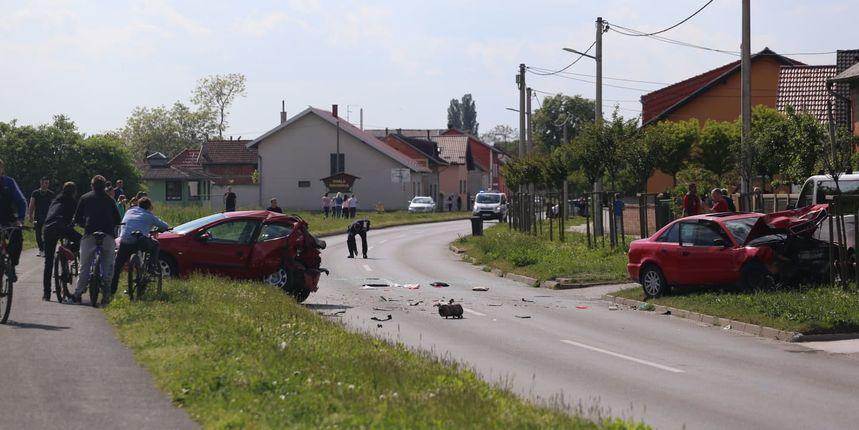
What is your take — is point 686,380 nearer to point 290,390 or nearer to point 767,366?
point 767,366

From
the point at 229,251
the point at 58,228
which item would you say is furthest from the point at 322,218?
the point at 58,228

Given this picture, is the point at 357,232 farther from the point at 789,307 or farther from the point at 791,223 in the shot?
the point at 789,307

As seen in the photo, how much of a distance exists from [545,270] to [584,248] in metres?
6.29

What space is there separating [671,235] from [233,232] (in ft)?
27.0

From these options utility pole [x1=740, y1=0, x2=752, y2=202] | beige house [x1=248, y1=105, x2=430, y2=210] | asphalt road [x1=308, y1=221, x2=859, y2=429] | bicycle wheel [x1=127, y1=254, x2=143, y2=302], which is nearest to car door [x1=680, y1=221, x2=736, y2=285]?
asphalt road [x1=308, y1=221, x2=859, y2=429]

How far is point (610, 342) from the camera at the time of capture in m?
16.0

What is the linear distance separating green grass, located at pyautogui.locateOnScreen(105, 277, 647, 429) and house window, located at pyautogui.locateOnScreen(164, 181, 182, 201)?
226 ft

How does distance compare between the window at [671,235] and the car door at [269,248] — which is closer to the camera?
the car door at [269,248]

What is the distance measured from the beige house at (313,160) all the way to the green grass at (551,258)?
157ft

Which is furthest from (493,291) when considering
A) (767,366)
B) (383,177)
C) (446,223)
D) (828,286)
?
(383,177)

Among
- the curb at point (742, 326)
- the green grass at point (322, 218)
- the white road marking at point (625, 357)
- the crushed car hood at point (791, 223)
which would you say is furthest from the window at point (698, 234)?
the green grass at point (322, 218)

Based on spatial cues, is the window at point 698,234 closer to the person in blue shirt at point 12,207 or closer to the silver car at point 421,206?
the person in blue shirt at point 12,207

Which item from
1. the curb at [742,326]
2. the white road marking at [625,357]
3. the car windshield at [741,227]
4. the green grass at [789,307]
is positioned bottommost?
the curb at [742,326]

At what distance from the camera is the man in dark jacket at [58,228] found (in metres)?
16.9
